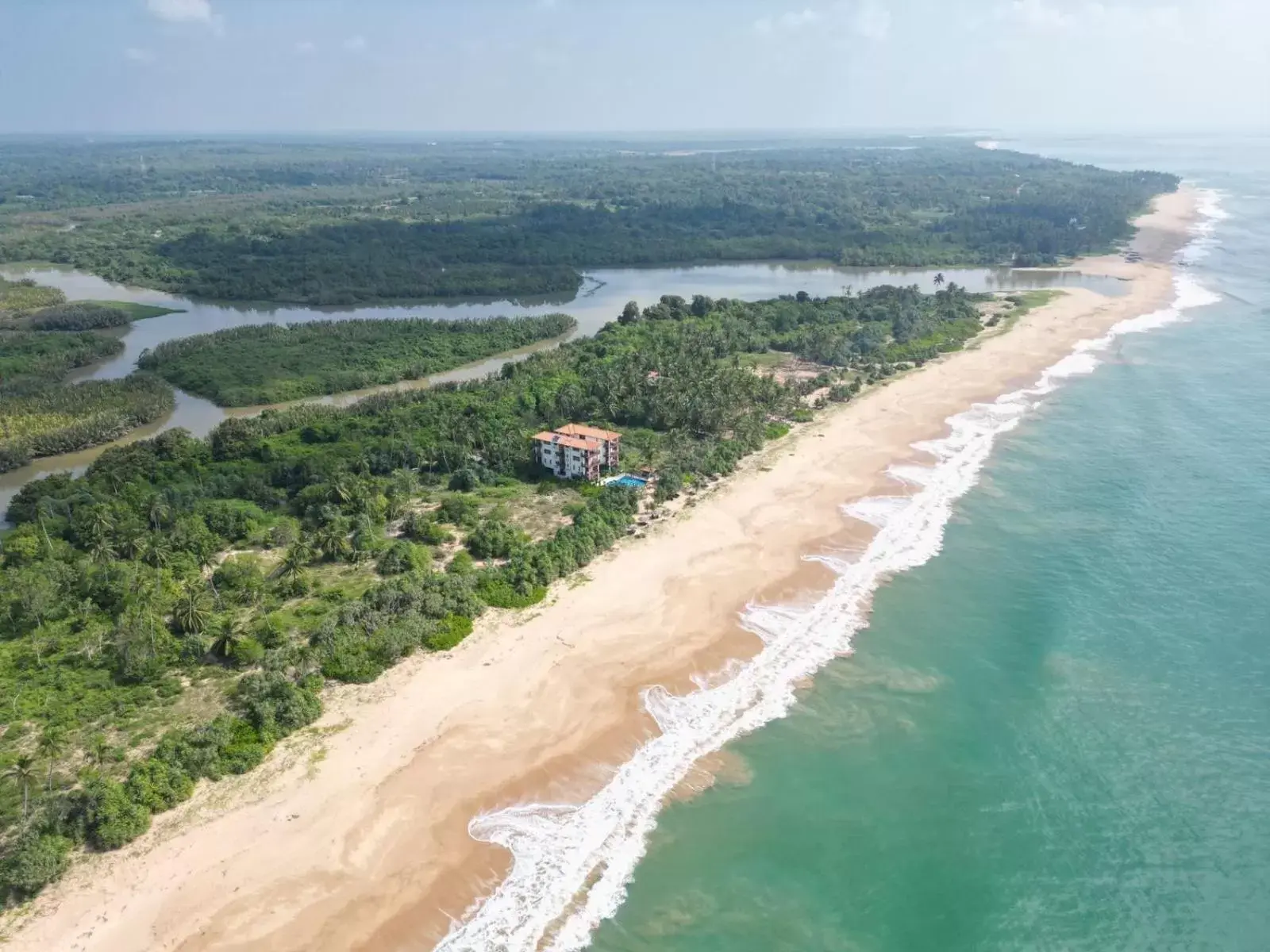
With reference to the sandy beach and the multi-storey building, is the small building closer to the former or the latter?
the multi-storey building

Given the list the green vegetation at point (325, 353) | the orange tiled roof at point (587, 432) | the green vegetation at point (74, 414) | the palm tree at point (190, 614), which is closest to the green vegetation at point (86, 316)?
the green vegetation at point (325, 353)

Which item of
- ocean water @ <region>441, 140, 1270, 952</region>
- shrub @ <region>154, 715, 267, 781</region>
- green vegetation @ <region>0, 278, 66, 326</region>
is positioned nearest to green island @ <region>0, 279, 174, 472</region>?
green vegetation @ <region>0, 278, 66, 326</region>

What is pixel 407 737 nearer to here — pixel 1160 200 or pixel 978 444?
pixel 978 444

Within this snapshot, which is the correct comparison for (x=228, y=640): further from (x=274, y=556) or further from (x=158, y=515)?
(x=158, y=515)

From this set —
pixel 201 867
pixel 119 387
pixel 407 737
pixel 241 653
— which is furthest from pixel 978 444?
pixel 119 387

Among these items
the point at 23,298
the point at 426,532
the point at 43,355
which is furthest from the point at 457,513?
the point at 23,298
